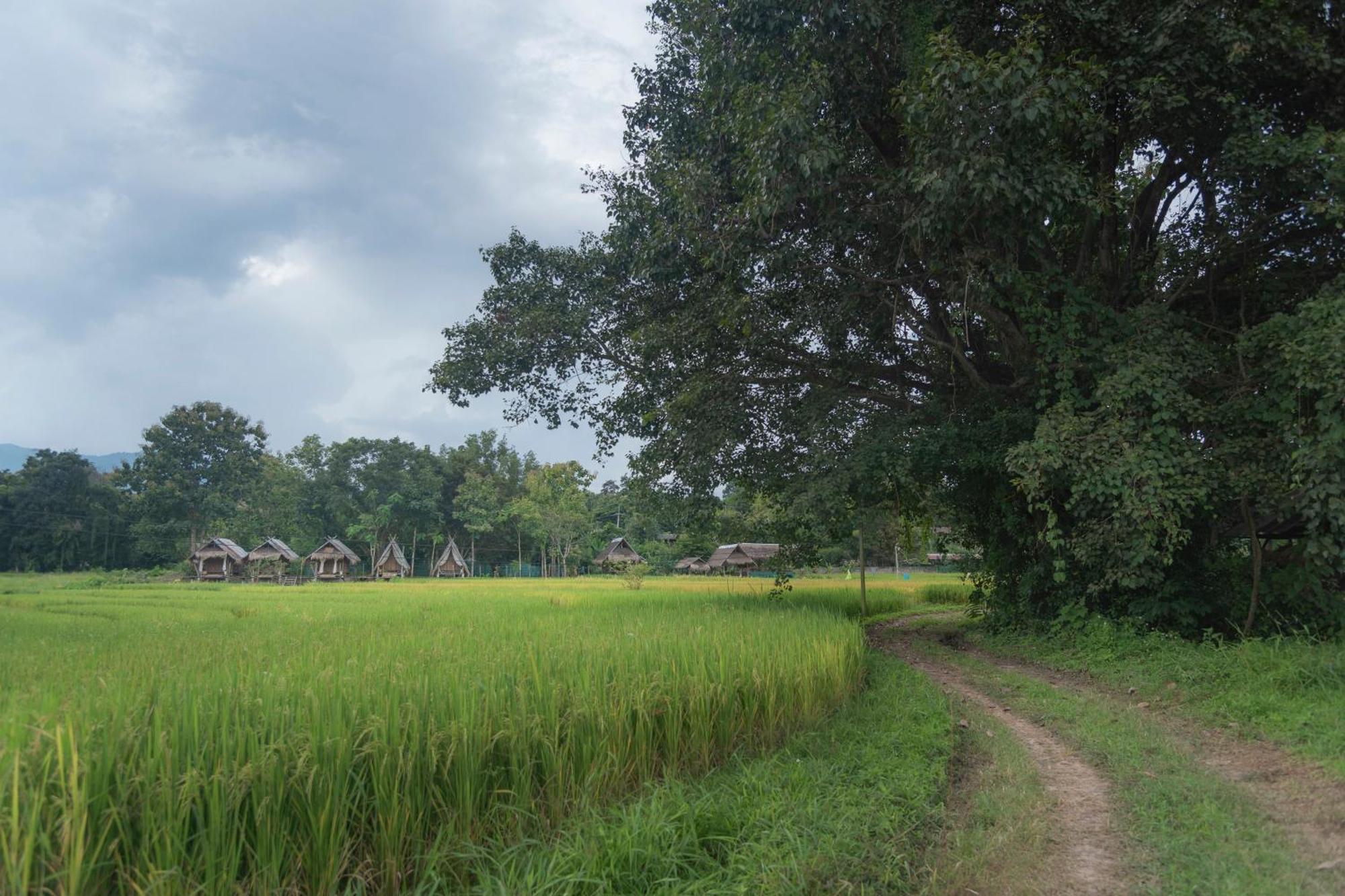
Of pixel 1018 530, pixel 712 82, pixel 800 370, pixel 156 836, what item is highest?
pixel 712 82

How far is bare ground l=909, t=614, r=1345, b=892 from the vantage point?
3338 mm

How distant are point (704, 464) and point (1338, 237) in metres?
8.15

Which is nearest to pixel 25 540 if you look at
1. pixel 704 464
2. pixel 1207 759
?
pixel 704 464

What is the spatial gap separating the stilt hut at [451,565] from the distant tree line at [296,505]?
1775 mm

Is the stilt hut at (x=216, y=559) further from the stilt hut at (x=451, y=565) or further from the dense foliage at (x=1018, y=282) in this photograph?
the dense foliage at (x=1018, y=282)

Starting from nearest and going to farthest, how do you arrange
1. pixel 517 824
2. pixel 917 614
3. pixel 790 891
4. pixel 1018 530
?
pixel 790 891 < pixel 517 824 < pixel 1018 530 < pixel 917 614

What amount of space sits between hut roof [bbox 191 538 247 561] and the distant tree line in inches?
380

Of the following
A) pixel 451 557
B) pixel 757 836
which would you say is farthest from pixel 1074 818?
pixel 451 557

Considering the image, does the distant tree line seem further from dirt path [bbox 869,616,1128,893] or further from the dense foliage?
dirt path [bbox 869,616,1128,893]

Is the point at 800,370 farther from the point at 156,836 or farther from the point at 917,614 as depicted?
the point at 156,836

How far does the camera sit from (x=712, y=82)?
9.59m

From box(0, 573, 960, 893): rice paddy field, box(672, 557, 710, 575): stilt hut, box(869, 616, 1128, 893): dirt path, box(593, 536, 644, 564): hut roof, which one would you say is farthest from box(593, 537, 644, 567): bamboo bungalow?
box(869, 616, 1128, 893): dirt path

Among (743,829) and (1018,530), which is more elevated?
(1018,530)

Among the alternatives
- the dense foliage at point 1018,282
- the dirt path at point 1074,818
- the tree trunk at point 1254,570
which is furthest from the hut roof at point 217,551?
the tree trunk at point 1254,570
